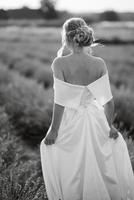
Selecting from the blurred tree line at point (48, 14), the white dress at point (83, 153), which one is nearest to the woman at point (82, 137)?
the white dress at point (83, 153)

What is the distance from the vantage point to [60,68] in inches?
130

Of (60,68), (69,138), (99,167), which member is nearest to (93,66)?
(60,68)

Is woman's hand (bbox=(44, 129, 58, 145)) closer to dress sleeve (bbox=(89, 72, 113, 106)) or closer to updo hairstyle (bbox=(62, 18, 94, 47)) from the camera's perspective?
dress sleeve (bbox=(89, 72, 113, 106))

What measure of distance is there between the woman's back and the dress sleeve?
5 centimetres

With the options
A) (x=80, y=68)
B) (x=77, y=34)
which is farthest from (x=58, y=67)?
(x=77, y=34)

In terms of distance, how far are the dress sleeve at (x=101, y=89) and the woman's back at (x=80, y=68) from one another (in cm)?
5

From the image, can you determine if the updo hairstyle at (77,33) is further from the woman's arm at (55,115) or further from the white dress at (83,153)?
the white dress at (83,153)

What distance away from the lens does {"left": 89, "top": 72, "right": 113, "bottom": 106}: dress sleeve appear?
11.2 ft

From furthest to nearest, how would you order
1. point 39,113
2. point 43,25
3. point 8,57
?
point 43,25, point 8,57, point 39,113

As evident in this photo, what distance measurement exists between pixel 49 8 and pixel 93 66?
5337cm

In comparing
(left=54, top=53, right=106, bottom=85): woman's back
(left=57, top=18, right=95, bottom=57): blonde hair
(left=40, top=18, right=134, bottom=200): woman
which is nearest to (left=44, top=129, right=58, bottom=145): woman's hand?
(left=40, top=18, right=134, bottom=200): woman

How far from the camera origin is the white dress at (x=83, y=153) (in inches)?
137

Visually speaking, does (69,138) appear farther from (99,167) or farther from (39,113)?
(39,113)

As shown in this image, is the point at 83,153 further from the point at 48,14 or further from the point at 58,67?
the point at 48,14
